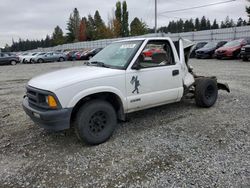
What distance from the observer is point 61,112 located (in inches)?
131

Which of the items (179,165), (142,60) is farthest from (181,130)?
(142,60)

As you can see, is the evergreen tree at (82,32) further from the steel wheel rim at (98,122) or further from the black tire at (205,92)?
the steel wheel rim at (98,122)

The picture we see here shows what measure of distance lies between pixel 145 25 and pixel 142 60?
5657 centimetres

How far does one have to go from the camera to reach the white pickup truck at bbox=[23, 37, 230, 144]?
3.39 meters

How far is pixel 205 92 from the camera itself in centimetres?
545

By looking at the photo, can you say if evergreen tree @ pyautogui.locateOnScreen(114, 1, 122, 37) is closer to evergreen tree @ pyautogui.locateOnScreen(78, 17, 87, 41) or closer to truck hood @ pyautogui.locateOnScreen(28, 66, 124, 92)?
evergreen tree @ pyautogui.locateOnScreen(78, 17, 87, 41)

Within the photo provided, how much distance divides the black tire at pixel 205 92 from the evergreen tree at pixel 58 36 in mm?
81360

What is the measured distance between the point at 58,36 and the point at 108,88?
279ft

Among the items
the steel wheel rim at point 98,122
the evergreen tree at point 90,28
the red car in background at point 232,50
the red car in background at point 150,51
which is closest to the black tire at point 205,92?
the red car in background at point 150,51

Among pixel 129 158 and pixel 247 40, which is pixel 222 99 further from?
pixel 247 40

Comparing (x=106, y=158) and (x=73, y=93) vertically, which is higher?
(x=73, y=93)

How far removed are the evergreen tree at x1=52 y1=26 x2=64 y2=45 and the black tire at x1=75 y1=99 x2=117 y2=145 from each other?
82.4 metres

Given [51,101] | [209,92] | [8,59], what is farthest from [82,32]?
[51,101]

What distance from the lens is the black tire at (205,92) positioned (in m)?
5.34
